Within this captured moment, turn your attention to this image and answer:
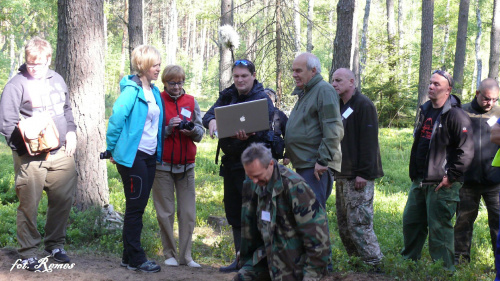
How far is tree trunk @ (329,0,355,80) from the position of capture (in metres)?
7.96

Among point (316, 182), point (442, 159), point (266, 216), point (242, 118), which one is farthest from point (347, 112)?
point (266, 216)

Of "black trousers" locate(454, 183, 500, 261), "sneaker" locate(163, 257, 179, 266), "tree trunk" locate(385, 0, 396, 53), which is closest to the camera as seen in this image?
"sneaker" locate(163, 257, 179, 266)

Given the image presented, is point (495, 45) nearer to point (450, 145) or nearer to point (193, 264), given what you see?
point (450, 145)

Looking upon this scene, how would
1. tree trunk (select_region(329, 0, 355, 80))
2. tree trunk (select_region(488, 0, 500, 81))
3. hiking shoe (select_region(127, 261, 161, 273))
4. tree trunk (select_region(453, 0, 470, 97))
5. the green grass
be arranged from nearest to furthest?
hiking shoe (select_region(127, 261, 161, 273)) → the green grass → tree trunk (select_region(329, 0, 355, 80)) → tree trunk (select_region(488, 0, 500, 81)) → tree trunk (select_region(453, 0, 470, 97))

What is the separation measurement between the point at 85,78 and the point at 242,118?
122 inches

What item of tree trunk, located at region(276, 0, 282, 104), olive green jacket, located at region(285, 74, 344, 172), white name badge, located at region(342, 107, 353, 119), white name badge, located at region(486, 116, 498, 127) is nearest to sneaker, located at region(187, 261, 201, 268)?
Answer: olive green jacket, located at region(285, 74, 344, 172)

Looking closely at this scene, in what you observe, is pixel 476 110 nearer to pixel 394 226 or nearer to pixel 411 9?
pixel 394 226

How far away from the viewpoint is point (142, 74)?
514 centimetres

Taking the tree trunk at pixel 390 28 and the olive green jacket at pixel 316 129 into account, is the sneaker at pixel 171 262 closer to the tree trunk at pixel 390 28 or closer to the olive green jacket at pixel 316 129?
the olive green jacket at pixel 316 129

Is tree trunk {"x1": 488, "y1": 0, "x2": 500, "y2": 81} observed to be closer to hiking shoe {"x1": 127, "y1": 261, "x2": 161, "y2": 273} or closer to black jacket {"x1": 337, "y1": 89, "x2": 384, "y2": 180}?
black jacket {"x1": 337, "y1": 89, "x2": 384, "y2": 180}

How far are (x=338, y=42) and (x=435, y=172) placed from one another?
375cm

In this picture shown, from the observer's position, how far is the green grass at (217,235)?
5078 millimetres

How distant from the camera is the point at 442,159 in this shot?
523 centimetres

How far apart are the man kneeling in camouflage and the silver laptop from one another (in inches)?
40.4
